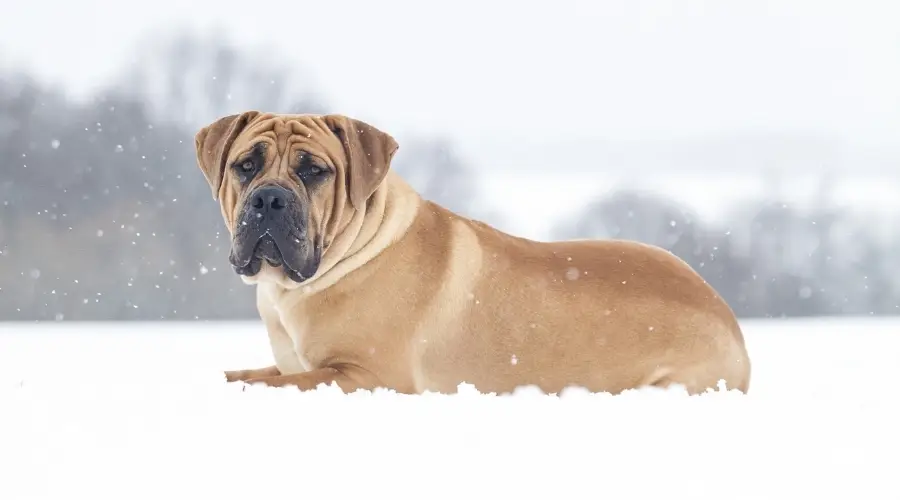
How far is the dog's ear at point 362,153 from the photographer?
3918 mm

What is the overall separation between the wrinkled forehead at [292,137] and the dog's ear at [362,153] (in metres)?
0.04

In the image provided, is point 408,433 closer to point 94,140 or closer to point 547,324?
point 547,324

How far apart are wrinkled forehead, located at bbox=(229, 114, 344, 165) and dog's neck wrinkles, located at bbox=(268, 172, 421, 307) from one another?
29cm

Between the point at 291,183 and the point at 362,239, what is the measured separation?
17.1 inches

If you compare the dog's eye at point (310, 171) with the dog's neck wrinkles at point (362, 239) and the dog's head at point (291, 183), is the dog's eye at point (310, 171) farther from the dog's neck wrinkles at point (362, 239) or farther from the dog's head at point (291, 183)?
the dog's neck wrinkles at point (362, 239)

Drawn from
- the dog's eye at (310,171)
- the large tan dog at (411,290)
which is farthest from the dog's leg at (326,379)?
the dog's eye at (310,171)

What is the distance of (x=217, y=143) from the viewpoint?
4109mm

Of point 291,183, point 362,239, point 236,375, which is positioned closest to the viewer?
point 291,183

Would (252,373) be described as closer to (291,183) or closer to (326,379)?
(326,379)

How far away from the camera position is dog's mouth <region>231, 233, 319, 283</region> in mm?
3754

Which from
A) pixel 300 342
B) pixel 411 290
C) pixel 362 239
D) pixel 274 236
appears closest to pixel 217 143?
pixel 274 236

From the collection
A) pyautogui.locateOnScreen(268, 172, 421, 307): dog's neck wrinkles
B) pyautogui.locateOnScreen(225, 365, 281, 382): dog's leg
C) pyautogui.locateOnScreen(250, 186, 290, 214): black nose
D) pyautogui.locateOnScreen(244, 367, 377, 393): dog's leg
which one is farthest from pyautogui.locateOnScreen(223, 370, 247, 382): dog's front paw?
pyautogui.locateOnScreen(250, 186, 290, 214): black nose

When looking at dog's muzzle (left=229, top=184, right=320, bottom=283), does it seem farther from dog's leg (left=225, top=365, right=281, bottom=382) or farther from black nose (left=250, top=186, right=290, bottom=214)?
dog's leg (left=225, top=365, right=281, bottom=382)

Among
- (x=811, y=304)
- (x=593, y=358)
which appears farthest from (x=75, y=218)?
(x=811, y=304)
